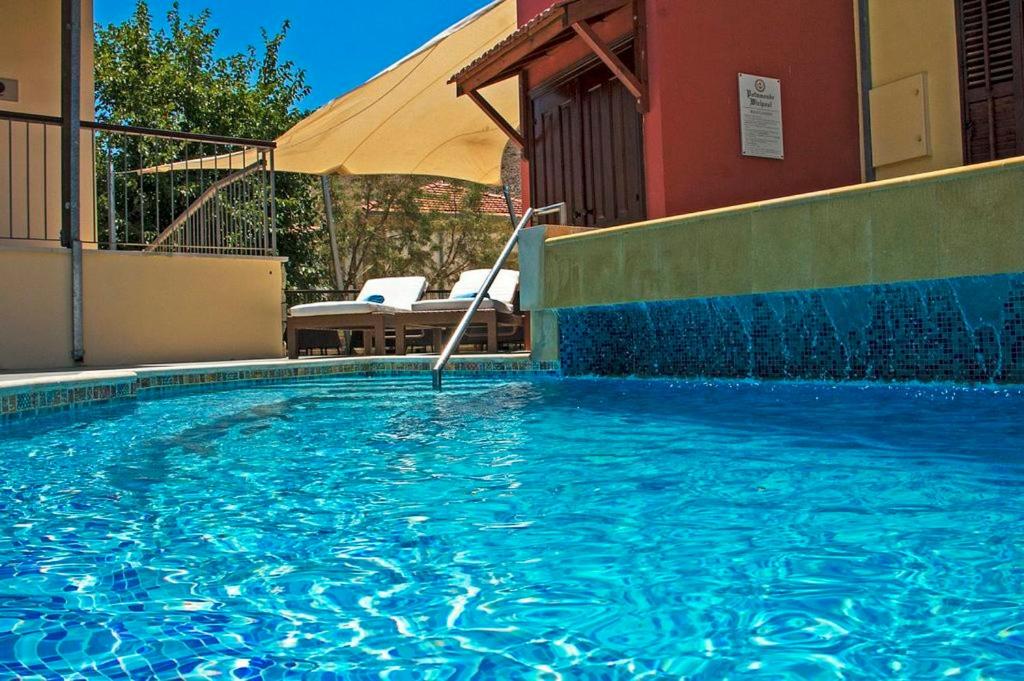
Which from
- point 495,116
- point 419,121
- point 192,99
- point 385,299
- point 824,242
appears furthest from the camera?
point 192,99

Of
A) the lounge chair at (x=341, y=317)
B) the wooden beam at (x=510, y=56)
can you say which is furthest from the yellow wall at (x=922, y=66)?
the lounge chair at (x=341, y=317)

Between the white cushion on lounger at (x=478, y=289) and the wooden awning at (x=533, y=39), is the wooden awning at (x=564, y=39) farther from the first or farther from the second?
the white cushion on lounger at (x=478, y=289)

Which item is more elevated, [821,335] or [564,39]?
[564,39]

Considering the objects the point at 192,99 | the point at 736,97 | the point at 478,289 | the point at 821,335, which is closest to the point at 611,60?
the point at 736,97

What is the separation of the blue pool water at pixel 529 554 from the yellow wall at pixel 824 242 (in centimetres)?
116

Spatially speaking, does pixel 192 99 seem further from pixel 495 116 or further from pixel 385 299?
pixel 495 116

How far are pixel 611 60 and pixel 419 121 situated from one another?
485 cm

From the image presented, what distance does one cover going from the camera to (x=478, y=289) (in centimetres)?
1179

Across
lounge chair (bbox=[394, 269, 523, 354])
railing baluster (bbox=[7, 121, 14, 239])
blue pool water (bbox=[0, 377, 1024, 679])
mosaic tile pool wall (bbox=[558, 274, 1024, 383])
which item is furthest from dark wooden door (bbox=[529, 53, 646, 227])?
railing baluster (bbox=[7, 121, 14, 239])

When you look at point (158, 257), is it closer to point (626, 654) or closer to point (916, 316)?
point (916, 316)

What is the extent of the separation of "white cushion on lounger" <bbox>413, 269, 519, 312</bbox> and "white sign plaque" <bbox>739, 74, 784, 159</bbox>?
3.26m

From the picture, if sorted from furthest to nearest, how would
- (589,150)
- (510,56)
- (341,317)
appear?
1. (341,317)
2. (589,150)
3. (510,56)

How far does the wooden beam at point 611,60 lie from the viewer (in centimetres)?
876

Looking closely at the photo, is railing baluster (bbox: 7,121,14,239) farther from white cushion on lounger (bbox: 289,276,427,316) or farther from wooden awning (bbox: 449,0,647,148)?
wooden awning (bbox: 449,0,647,148)
